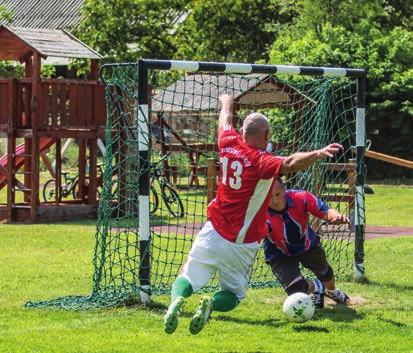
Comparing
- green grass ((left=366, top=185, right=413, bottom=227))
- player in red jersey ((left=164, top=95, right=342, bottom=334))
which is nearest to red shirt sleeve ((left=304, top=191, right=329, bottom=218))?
player in red jersey ((left=164, top=95, right=342, bottom=334))

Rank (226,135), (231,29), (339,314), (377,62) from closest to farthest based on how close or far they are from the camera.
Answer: (226,135)
(339,314)
(377,62)
(231,29)

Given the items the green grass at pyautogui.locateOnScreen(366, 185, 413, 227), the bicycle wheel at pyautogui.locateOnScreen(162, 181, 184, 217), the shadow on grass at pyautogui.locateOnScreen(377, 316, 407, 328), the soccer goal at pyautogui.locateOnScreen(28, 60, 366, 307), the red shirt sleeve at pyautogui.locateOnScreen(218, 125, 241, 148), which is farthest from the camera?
the green grass at pyautogui.locateOnScreen(366, 185, 413, 227)

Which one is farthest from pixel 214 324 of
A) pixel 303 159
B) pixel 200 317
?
pixel 303 159

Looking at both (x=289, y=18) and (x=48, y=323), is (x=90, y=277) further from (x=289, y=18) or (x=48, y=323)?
(x=289, y=18)

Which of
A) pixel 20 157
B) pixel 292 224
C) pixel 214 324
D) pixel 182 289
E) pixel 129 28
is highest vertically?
pixel 129 28

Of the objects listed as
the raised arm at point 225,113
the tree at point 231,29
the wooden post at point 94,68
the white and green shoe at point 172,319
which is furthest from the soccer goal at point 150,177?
the tree at point 231,29

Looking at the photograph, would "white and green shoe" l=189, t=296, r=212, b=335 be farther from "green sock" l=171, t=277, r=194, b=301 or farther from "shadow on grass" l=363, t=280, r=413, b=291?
"shadow on grass" l=363, t=280, r=413, b=291

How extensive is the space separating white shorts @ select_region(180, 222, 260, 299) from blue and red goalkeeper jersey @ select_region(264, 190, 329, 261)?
120 centimetres

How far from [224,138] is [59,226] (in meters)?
11.3

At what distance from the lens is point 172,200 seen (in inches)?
811

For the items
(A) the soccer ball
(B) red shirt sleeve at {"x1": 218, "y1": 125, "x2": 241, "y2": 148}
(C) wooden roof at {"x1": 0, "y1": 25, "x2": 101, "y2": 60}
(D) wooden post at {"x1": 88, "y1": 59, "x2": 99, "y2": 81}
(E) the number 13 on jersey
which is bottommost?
(A) the soccer ball

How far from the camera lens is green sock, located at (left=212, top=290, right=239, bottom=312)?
8891mm

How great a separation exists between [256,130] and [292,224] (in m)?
1.59

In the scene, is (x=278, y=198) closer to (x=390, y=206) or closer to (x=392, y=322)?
(x=392, y=322)
